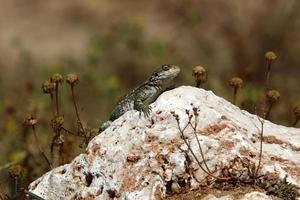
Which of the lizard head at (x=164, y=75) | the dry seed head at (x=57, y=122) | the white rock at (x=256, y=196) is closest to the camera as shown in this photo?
the white rock at (x=256, y=196)

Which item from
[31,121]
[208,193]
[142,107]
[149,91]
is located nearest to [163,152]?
[208,193]

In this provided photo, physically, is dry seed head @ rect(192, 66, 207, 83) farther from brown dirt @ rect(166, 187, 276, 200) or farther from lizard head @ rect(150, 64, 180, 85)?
brown dirt @ rect(166, 187, 276, 200)

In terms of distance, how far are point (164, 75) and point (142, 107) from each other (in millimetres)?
813

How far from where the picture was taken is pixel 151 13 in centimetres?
1572

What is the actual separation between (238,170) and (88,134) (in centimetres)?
151

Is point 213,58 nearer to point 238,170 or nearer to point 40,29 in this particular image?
point 40,29

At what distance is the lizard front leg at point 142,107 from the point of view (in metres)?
4.99

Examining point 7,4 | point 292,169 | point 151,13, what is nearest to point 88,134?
point 292,169

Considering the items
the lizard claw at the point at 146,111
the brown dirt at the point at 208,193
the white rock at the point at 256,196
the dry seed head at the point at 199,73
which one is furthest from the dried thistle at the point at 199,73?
the white rock at the point at 256,196

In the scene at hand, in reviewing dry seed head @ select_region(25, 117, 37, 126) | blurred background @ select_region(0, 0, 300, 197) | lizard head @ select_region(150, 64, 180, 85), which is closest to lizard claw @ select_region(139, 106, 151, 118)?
lizard head @ select_region(150, 64, 180, 85)

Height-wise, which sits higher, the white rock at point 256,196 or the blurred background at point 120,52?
the blurred background at point 120,52

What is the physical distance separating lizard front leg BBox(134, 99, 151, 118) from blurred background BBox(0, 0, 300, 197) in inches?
49.7

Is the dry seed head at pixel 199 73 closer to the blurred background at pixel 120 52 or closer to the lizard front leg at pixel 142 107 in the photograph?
the lizard front leg at pixel 142 107

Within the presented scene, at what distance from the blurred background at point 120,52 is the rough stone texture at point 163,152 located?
1.45 metres
